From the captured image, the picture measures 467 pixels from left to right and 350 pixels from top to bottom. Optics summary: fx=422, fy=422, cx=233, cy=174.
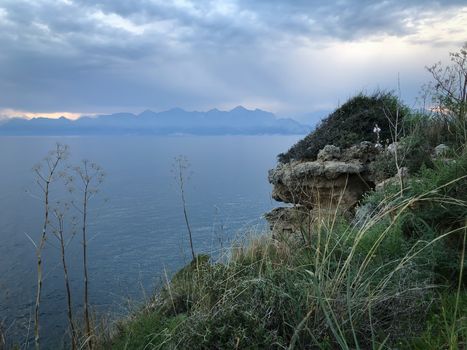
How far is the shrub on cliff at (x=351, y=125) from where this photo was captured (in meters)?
10.9

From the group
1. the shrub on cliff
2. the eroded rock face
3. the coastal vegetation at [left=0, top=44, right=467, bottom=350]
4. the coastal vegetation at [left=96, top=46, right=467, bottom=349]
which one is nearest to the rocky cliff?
the eroded rock face

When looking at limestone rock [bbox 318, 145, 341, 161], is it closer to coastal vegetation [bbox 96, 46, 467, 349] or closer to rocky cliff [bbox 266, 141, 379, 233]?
rocky cliff [bbox 266, 141, 379, 233]

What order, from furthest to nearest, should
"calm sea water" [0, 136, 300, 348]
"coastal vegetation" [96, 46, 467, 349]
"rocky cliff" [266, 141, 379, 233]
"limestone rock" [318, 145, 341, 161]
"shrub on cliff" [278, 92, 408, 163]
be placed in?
"calm sea water" [0, 136, 300, 348], "shrub on cliff" [278, 92, 408, 163], "limestone rock" [318, 145, 341, 161], "rocky cliff" [266, 141, 379, 233], "coastal vegetation" [96, 46, 467, 349]

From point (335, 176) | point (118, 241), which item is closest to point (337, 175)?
point (335, 176)

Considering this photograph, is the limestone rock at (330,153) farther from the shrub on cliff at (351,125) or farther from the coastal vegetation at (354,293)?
the coastal vegetation at (354,293)

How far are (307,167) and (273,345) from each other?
6893 mm

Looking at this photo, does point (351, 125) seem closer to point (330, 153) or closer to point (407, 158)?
point (330, 153)

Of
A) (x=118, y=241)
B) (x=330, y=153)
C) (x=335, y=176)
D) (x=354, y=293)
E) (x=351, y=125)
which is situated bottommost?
(x=118, y=241)

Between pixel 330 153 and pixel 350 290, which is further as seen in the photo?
pixel 330 153

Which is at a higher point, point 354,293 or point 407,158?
point 407,158

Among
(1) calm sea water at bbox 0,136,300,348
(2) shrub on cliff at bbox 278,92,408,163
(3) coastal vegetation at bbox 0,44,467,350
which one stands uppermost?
(2) shrub on cliff at bbox 278,92,408,163

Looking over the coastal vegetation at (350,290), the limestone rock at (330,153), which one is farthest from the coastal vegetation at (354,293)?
the limestone rock at (330,153)

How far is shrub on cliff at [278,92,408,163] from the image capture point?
10.9 m

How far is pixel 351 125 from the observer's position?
11.4 metres
